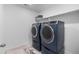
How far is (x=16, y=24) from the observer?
254 centimetres

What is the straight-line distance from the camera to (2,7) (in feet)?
6.95

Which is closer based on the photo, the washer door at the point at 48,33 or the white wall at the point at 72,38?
the washer door at the point at 48,33

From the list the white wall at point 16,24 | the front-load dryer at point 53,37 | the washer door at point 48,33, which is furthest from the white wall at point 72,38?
the white wall at point 16,24

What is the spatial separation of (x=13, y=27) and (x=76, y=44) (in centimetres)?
199

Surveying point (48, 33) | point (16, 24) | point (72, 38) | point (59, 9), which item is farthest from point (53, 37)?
point (16, 24)

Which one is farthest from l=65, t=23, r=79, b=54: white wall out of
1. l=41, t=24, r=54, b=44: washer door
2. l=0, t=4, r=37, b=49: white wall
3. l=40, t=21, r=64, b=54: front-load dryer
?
l=0, t=4, r=37, b=49: white wall

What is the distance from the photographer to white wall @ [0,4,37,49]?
2.28m

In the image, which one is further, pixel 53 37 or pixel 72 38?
pixel 72 38

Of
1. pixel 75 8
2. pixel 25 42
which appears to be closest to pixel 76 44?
pixel 75 8

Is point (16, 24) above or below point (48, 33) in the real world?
above

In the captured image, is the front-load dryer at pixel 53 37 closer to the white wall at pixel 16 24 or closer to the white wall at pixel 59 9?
the white wall at pixel 59 9

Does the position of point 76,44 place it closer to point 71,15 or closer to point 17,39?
point 71,15

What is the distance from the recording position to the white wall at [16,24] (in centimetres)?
228

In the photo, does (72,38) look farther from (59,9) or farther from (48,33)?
(59,9)
